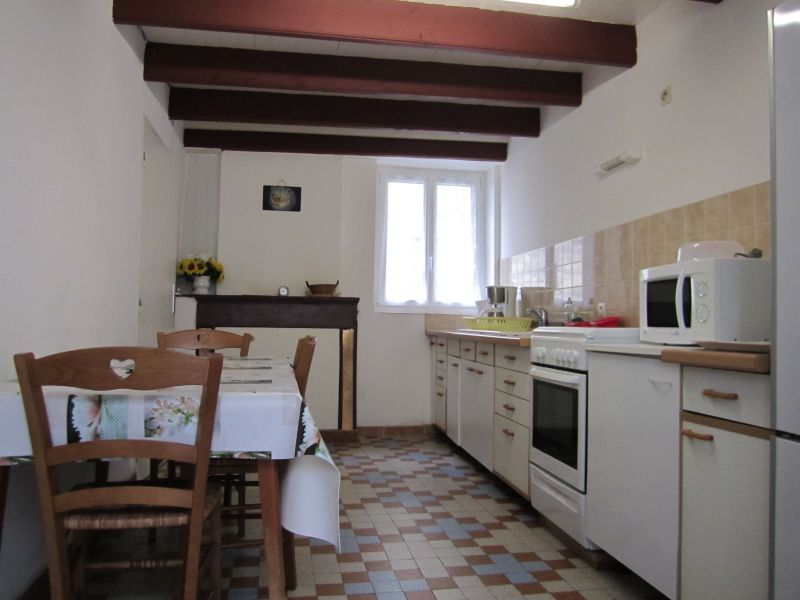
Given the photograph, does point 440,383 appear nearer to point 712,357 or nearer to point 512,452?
point 512,452

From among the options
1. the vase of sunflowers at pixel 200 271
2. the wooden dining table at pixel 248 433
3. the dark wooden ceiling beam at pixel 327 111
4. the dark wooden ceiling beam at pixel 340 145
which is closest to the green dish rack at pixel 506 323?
the dark wooden ceiling beam at pixel 327 111

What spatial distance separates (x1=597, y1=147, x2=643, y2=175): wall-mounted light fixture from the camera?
Result: 125 inches

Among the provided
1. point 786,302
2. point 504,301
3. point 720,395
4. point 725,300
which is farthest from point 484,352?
point 786,302

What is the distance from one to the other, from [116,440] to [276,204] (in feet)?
12.8

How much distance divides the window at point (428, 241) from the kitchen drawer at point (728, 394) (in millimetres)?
3678

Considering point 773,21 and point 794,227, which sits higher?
point 773,21

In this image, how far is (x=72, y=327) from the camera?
242 cm

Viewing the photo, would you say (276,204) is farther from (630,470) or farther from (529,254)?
(630,470)

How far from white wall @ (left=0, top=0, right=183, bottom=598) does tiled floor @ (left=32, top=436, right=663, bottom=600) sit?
→ 0.79 metres

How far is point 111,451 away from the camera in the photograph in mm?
1428

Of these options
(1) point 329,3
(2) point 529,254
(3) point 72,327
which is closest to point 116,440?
(3) point 72,327

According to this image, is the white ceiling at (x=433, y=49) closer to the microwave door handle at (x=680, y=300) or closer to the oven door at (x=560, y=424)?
the microwave door handle at (x=680, y=300)

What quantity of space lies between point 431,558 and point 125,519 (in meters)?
1.40

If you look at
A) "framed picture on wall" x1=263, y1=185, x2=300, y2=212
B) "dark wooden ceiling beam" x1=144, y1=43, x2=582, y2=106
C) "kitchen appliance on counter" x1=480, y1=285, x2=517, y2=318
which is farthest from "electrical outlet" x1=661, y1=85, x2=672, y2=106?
"framed picture on wall" x1=263, y1=185, x2=300, y2=212
